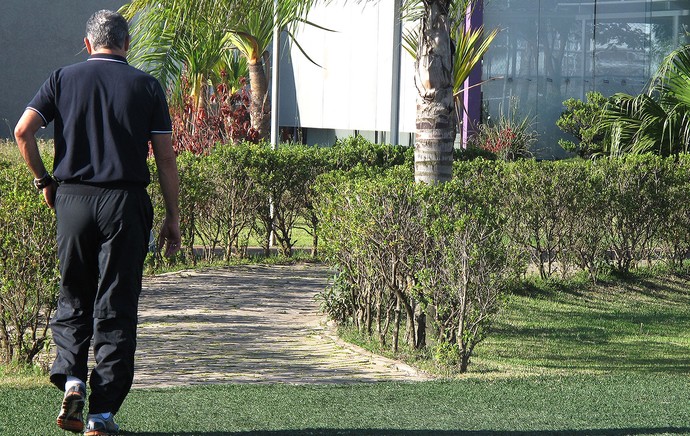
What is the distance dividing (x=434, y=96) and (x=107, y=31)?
4.40 m

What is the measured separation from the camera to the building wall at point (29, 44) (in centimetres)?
2972

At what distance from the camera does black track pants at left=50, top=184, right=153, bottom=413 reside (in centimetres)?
448

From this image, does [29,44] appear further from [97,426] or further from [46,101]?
[97,426]

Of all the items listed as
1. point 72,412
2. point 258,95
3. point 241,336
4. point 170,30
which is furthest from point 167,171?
point 258,95

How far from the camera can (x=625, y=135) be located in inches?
585

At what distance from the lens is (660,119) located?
14219 millimetres

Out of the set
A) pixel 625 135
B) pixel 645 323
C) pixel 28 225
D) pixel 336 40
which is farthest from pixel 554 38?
pixel 28 225

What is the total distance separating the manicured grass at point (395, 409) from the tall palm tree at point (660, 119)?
26.4 ft

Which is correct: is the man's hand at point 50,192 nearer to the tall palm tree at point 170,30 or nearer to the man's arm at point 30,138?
the man's arm at point 30,138

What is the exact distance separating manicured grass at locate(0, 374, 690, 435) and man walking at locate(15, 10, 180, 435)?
16.4 inches

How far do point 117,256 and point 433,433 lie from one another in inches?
67.0

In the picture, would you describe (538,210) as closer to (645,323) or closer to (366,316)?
(645,323)

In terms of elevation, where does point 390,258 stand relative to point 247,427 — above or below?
above

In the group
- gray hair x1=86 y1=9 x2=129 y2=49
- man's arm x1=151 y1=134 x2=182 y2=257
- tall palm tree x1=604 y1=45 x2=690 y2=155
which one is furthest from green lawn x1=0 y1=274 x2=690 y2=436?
tall palm tree x1=604 y1=45 x2=690 y2=155
